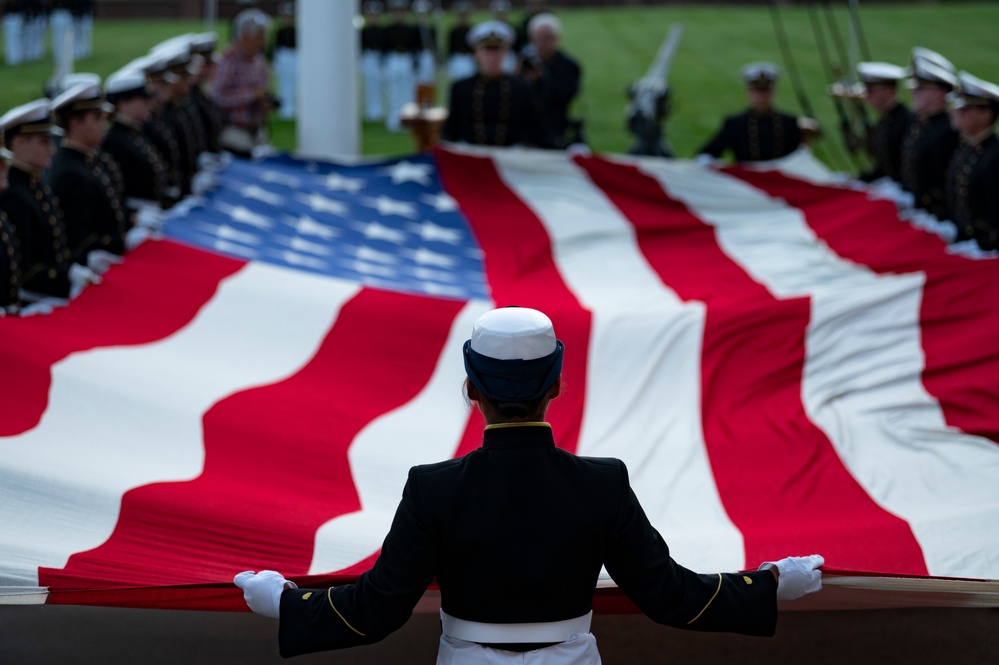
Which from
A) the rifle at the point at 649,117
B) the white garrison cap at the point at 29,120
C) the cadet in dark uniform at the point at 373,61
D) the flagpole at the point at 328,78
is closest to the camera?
the white garrison cap at the point at 29,120

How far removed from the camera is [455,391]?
3096 millimetres

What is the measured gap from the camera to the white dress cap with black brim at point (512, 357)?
1.58 m

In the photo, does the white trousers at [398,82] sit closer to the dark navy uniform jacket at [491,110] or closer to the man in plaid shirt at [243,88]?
the man in plaid shirt at [243,88]

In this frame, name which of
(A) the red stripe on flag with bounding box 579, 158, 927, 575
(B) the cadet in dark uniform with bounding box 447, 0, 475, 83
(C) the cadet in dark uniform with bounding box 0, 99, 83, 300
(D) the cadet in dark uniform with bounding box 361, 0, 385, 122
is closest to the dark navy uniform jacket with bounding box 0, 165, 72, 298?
(C) the cadet in dark uniform with bounding box 0, 99, 83, 300

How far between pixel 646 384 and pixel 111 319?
1.40 metres

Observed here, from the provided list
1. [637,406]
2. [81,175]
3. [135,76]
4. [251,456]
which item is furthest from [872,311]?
[135,76]

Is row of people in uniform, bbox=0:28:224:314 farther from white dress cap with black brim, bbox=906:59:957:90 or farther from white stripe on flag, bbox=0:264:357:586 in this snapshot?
white dress cap with black brim, bbox=906:59:957:90

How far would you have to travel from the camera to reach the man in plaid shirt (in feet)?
22.5

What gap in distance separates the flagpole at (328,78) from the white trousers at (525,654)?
483cm

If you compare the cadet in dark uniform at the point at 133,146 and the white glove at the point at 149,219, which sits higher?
the cadet in dark uniform at the point at 133,146

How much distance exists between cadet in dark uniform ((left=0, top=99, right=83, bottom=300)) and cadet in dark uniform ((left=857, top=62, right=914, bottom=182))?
3.50 metres

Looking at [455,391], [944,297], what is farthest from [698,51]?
[455,391]

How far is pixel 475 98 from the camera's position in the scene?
233 inches

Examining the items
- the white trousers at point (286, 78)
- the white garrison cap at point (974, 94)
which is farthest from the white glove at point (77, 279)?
the white trousers at point (286, 78)
